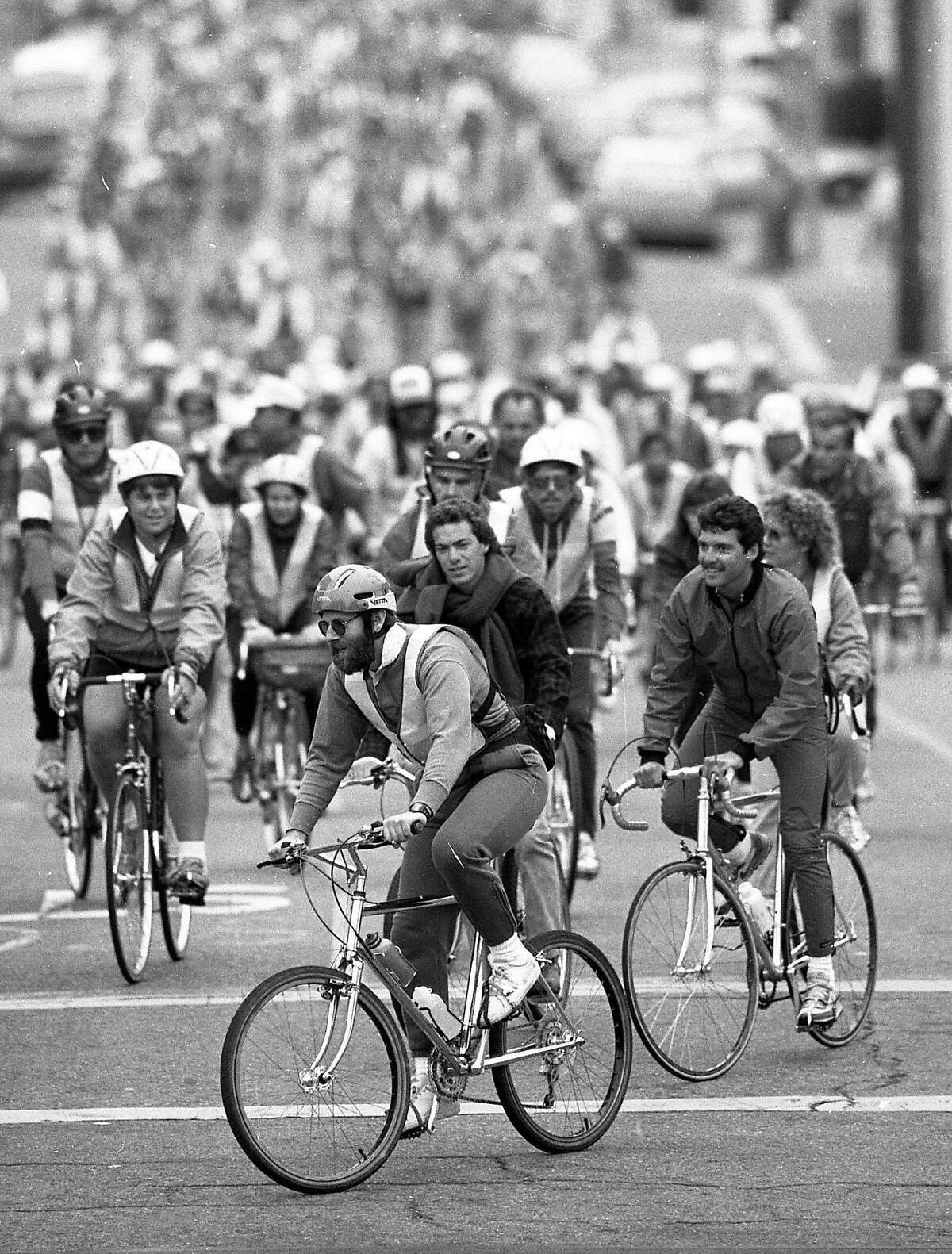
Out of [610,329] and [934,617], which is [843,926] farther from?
[610,329]

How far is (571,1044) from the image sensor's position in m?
8.79

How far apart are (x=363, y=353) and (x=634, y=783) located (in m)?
27.5

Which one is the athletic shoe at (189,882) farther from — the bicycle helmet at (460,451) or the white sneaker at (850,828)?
the white sneaker at (850,828)

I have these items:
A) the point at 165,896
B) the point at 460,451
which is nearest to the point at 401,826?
the point at 165,896

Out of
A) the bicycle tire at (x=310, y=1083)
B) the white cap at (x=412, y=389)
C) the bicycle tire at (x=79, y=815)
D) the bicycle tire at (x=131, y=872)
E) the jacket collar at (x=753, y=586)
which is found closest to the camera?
the bicycle tire at (x=310, y=1083)

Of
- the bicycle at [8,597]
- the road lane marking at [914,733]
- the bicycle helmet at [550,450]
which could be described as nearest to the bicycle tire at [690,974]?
the bicycle helmet at [550,450]

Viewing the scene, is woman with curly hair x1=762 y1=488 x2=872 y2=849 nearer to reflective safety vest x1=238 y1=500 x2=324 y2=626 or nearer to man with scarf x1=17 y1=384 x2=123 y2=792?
man with scarf x1=17 y1=384 x2=123 y2=792

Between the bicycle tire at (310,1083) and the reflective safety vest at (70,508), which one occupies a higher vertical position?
the reflective safety vest at (70,508)

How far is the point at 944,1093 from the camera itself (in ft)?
30.5

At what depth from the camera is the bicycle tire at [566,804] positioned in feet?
40.1

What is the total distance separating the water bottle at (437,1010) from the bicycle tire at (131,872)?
2.57 meters

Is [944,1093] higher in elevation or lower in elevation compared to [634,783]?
lower

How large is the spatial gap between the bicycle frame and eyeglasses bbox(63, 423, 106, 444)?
4545mm

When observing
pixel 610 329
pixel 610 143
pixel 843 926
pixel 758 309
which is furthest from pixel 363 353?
pixel 843 926
